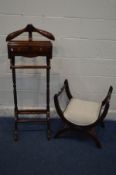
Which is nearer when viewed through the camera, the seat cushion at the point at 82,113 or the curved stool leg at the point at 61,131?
the seat cushion at the point at 82,113

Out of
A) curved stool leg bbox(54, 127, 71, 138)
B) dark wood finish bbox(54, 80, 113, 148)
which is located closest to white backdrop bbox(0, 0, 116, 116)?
dark wood finish bbox(54, 80, 113, 148)

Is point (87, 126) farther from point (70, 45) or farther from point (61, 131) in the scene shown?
point (70, 45)

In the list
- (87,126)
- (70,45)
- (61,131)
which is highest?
(70,45)

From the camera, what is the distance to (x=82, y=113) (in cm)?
220

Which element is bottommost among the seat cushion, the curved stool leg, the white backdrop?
the curved stool leg

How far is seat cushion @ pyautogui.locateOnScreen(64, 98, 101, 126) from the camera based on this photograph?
2.17m

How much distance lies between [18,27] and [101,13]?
71 centimetres

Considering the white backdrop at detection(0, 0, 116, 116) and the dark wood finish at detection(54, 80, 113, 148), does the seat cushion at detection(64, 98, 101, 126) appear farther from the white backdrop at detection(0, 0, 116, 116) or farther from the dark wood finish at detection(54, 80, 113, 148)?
the white backdrop at detection(0, 0, 116, 116)

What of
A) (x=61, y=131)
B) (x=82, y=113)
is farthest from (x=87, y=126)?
(x=61, y=131)

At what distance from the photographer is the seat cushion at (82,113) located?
2.17 metres

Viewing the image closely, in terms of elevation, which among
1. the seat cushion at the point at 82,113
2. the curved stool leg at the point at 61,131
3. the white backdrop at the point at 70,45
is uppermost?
the white backdrop at the point at 70,45

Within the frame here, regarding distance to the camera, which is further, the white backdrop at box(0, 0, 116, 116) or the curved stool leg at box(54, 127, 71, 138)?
the curved stool leg at box(54, 127, 71, 138)

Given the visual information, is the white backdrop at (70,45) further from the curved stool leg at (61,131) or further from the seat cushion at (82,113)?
the curved stool leg at (61,131)

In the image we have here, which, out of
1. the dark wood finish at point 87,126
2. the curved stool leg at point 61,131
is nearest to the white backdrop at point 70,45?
the dark wood finish at point 87,126
